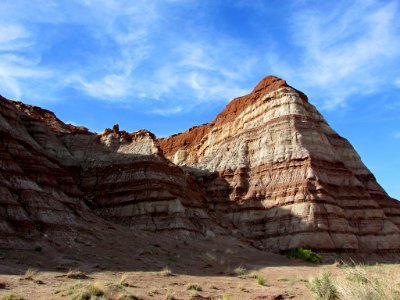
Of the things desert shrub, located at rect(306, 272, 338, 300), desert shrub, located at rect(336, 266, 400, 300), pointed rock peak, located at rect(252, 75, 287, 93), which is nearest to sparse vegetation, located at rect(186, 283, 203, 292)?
desert shrub, located at rect(306, 272, 338, 300)

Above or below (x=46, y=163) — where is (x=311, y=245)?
below

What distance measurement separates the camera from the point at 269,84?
60812 millimetres

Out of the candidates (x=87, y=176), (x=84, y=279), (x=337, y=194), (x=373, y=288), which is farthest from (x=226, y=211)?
(x=373, y=288)

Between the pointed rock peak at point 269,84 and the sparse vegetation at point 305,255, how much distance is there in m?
22.7

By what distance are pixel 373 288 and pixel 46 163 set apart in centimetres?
3434

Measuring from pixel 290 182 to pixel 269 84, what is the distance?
16.3 meters

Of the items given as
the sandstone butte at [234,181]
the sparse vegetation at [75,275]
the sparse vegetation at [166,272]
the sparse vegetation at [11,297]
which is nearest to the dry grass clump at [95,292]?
the sparse vegetation at [11,297]

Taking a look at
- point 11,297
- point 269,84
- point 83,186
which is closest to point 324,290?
point 11,297

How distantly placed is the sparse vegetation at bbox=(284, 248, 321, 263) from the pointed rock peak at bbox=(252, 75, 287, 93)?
22656 millimetres

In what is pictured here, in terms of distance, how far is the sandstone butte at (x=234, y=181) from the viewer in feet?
134

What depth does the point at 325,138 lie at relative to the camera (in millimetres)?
55000

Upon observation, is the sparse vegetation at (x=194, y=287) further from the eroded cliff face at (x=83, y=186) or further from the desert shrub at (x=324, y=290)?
the eroded cliff face at (x=83, y=186)

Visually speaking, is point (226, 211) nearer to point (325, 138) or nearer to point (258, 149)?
point (258, 149)

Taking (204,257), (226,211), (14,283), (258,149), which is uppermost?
(258,149)
